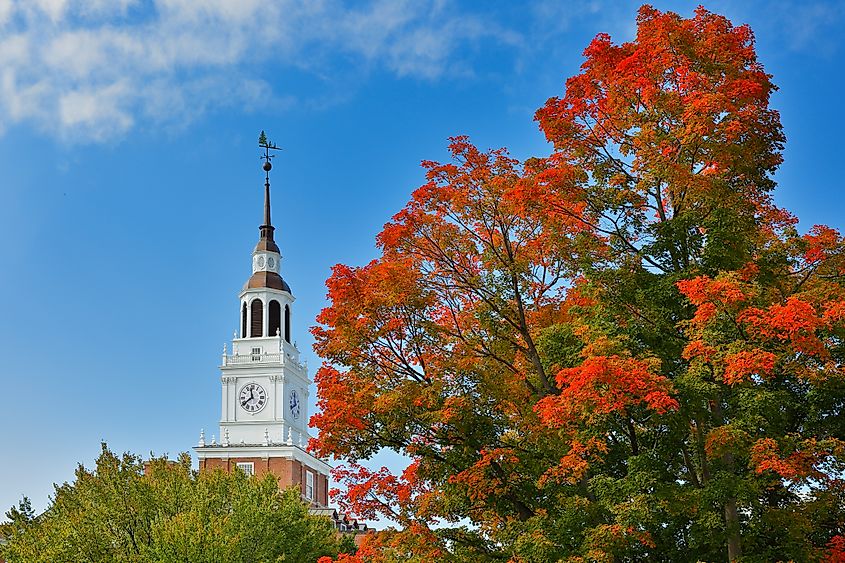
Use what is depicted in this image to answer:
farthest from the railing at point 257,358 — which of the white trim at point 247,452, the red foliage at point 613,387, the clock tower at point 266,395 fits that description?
the red foliage at point 613,387

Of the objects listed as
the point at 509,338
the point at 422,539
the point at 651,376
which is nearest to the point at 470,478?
the point at 422,539

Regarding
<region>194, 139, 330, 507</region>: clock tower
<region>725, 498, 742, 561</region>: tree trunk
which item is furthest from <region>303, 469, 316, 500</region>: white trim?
<region>725, 498, 742, 561</region>: tree trunk

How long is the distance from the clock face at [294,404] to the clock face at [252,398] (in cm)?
249

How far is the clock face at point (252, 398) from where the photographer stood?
82.5m

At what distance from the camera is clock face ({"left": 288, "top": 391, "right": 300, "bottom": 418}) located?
84.7m

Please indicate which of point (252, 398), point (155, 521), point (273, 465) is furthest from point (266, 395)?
point (155, 521)

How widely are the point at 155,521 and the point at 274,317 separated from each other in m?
50.6

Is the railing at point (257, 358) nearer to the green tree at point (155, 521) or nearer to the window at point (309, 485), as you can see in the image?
the window at point (309, 485)

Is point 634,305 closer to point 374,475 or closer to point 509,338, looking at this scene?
point 509,338

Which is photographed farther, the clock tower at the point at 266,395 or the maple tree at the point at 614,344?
the clock tower at the point at 266,395

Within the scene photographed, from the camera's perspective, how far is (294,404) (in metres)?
85.6

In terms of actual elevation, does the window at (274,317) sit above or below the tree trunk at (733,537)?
above

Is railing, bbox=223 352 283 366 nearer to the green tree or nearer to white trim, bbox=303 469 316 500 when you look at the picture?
white trim, bbox=303 469 316 500

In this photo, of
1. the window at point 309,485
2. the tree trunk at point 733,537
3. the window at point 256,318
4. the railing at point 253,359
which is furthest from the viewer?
the window at point 256,318
